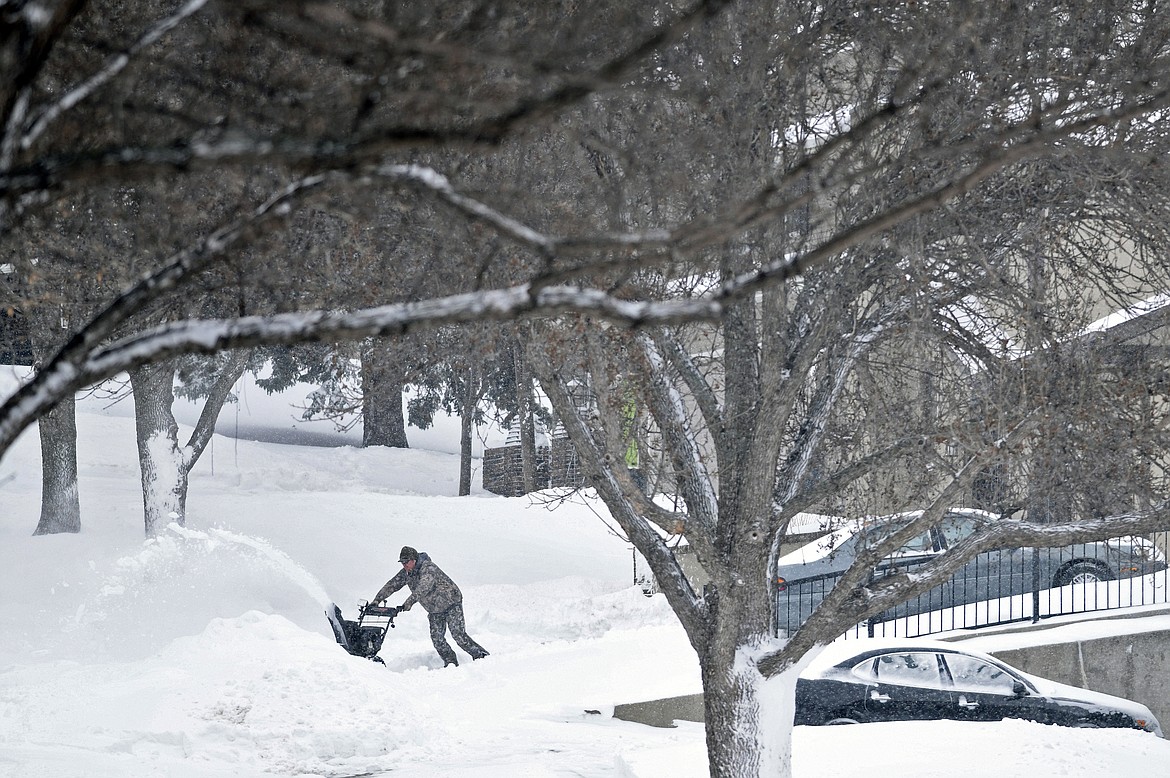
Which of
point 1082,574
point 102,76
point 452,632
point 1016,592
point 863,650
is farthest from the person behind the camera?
point 1016,592

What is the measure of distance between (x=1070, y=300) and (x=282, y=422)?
2608cm

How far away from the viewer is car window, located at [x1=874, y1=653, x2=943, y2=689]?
11.9 meters

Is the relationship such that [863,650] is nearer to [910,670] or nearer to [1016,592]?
[910,670]

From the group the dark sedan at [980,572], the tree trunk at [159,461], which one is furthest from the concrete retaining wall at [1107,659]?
the tree trunk at [159,461]

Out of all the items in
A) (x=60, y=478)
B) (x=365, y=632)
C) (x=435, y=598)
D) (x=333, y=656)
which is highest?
(x=60, y=478)

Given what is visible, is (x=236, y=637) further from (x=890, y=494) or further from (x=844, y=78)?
(x=844, y=78)

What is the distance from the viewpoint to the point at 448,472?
101ft

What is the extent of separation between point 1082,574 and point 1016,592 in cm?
95

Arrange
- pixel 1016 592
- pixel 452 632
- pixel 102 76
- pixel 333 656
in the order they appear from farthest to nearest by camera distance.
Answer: pixel 1016 592
pixel 452 632
pixel 333 656
pixel 102 76

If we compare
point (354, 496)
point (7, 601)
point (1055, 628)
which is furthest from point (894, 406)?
point (354, 496)

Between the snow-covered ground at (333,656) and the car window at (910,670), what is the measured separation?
44.3 inches

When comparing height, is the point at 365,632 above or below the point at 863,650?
→ below

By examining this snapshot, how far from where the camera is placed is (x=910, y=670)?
39.3 ft

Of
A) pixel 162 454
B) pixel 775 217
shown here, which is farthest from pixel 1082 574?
pixel 162 454
